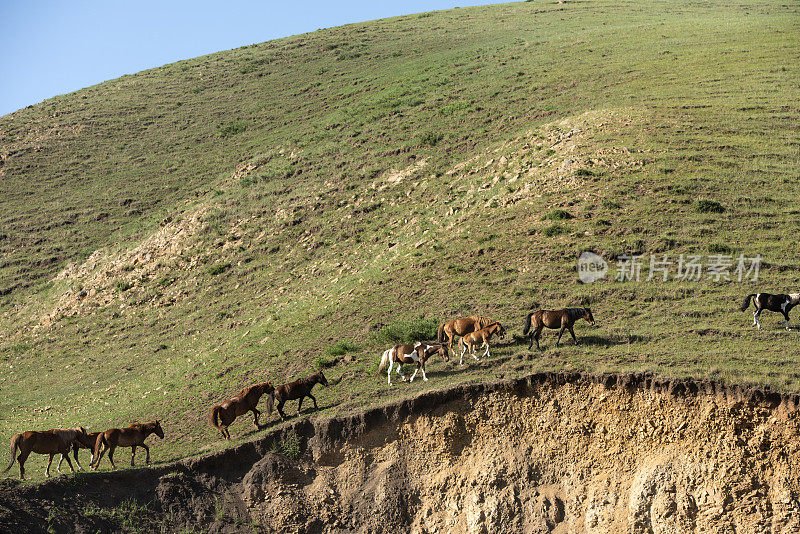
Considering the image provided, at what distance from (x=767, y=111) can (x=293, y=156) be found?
104 ft

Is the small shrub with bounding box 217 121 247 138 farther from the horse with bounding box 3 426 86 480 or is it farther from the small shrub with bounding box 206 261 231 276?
the horse with bounding box 3 426 86 480

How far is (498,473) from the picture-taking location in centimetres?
1864

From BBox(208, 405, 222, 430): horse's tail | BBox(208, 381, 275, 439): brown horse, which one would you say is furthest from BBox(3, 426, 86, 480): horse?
BBox(208, 381, 275, 439): brown horse

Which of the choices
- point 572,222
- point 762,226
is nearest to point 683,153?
point 762,226

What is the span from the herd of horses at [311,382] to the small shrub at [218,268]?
1755cm

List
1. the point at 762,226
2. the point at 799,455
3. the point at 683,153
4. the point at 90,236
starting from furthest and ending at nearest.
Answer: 1. the point at 90,236
2. the point at 683,153
3. the point at 762,226
4. the point at 799,455

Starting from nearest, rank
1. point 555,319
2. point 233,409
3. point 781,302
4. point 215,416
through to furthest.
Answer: point 215,416 → point 233,409 → point 781,302 → point 555,319

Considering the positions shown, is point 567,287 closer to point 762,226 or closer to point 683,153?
point 762,226

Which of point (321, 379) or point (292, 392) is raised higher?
point (321, 379)

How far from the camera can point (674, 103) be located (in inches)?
1590

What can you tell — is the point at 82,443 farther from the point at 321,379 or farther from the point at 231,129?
the point at 231,129

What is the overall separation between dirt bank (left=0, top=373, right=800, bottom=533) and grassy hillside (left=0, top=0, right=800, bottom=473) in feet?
3.74

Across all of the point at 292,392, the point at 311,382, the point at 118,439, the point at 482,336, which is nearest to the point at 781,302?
the point at 482,336

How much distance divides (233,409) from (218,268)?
19.2 m
